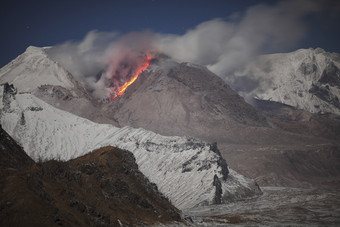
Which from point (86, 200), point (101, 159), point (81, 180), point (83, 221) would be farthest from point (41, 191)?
point (101, 159)

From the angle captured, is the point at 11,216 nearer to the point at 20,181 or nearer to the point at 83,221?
the point at 20,181

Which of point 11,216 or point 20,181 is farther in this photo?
point 20,181

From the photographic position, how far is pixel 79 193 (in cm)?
9006

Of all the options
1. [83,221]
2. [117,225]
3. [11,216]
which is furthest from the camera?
[117,225]

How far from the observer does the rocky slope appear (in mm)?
63906

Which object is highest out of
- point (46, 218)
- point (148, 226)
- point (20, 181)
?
point (20, 181)

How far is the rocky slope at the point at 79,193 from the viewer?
6391 cm

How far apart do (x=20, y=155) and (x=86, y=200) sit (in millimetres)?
42473

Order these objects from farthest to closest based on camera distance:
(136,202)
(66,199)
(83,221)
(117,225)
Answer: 1. (136,202)
2. (117,225)
3. (66,199)
4. (83,221)

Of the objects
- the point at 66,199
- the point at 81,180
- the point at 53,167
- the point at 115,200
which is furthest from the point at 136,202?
the point at 66,199

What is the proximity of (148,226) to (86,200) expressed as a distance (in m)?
18.0

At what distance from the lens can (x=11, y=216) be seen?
200 ft

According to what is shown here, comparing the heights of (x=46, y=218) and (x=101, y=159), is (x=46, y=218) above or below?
below

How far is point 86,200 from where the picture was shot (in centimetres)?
8806
